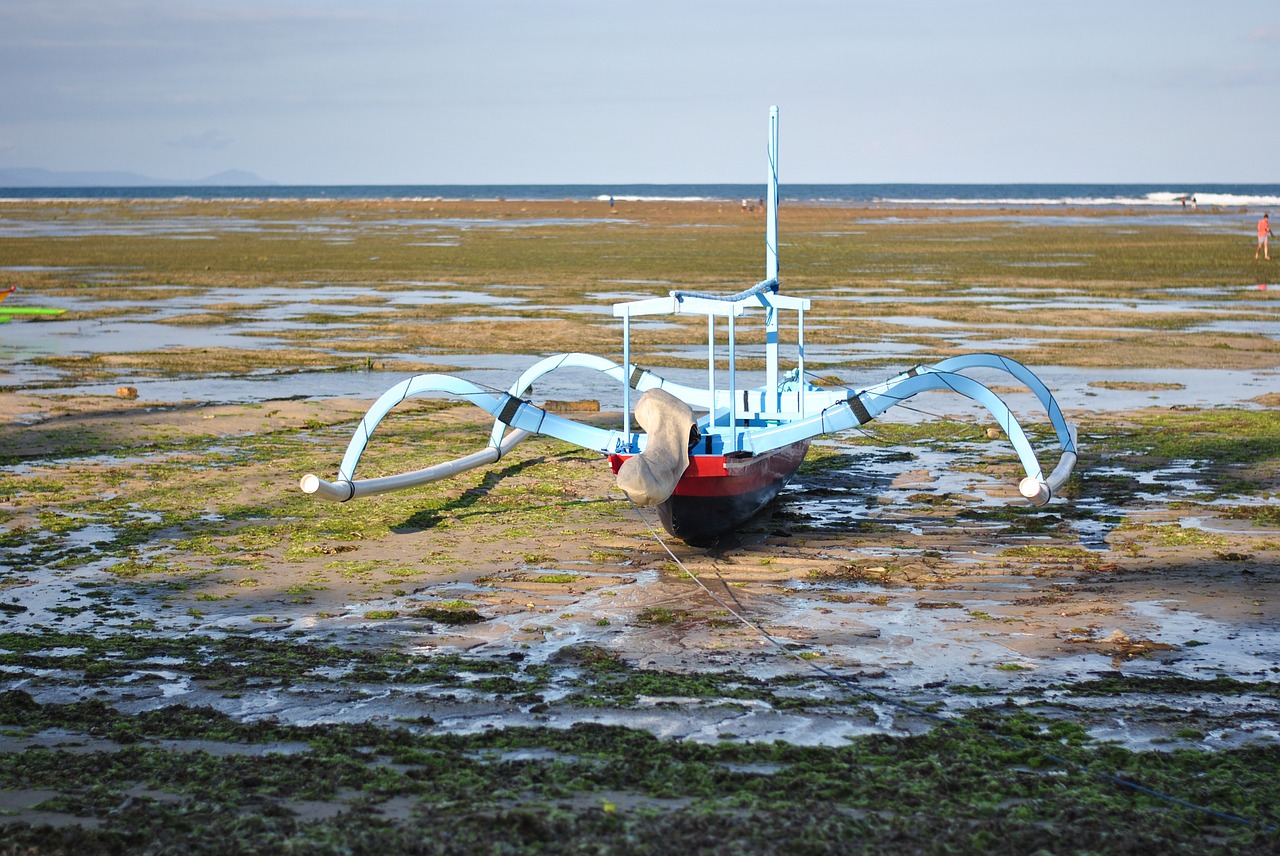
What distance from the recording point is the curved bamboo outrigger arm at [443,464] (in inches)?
427

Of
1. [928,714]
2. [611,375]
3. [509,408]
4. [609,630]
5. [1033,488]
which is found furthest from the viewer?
[611,375]

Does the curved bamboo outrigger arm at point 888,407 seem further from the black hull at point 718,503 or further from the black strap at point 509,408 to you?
the black strap at point 509,408

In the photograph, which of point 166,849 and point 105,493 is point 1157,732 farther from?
point 105,493

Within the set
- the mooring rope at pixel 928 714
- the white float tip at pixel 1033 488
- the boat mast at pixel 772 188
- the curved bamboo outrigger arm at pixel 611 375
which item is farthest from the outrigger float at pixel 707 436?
the boat mast at pixel 772 188

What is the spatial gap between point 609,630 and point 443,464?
15.0 ft

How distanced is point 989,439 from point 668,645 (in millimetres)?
8054

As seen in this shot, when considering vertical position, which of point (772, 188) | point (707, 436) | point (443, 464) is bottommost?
point (443, 464)

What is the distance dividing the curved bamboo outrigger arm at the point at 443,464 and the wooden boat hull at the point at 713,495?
532 millimetres

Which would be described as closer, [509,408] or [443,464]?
[509,408]

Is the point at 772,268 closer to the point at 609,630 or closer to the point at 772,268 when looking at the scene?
the point at 772,268

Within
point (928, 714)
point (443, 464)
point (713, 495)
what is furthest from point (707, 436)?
point (928, 714)

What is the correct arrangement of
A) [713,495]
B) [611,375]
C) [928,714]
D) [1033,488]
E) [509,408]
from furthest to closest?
[611,375] → [509,408] → [713,495] → [1033,488] → [928,714]

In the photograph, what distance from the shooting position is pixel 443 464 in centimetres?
1283

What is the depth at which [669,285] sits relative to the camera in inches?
1382
